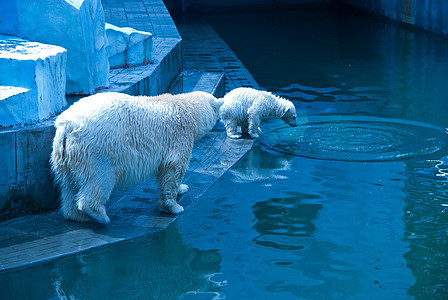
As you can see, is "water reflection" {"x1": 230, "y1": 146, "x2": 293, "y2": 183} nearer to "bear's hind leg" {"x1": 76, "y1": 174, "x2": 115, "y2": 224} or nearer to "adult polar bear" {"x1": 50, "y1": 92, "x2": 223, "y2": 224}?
"adult polar bear" {"x1": 50, "y1": 92, "x2": 223, "y2": 224}

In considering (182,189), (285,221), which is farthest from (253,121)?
(285,221)

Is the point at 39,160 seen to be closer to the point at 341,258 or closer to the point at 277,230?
the point at 277,230

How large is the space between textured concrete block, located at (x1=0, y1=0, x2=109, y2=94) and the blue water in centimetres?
180

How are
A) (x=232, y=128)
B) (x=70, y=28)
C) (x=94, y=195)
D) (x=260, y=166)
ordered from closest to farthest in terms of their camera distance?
1. (x=94, y=195)
2. (x=70, y=28)
3. (x=260, y=166)
4. (x=232, y=128)

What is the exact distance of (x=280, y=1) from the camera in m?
24.1

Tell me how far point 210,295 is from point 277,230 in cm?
116

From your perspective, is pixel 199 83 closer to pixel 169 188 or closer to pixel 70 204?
pixel 169 188

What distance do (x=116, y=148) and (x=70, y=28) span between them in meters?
1.80

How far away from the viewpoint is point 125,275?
3990 millimetres

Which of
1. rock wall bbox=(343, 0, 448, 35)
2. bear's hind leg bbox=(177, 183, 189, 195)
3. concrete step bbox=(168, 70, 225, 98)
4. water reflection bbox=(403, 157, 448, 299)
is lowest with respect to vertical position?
water reflection bbox=(403, 157, 448, 299)

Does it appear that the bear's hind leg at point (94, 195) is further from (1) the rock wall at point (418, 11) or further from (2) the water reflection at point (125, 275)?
(1) the rock wall at point (418, 11)

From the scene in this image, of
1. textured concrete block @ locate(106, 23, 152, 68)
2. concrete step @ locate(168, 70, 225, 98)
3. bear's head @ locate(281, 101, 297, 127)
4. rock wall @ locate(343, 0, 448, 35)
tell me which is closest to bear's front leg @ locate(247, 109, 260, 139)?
bear's head @ locate(281, 101, 297, 127)

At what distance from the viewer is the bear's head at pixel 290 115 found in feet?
24.5

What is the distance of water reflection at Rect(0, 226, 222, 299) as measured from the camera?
375 centimetres
